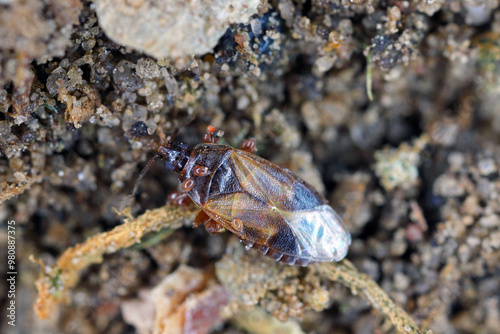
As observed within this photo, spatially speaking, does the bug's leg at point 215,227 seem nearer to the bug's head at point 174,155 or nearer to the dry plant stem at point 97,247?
the dry plant stem at point 97,247

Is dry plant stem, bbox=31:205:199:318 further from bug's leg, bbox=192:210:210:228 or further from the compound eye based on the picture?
the compound eye

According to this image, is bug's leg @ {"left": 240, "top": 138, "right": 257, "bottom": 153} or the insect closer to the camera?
the insect

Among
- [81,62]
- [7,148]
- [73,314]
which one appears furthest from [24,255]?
[81,62]

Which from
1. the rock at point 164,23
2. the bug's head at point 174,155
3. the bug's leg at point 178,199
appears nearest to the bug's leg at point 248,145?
the bug's head at point 174,155

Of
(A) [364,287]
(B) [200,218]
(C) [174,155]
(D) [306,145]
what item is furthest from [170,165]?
(A) [364,287]

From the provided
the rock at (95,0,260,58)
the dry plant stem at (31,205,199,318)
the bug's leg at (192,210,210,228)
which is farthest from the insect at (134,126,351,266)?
the rock at (95,0,260,58)

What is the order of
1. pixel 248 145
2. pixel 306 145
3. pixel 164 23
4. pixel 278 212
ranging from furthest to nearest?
pixel 306 145
pixel 248 145
pixel 278 212
pixel 164 23

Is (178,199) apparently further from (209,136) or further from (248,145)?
(248,145)
